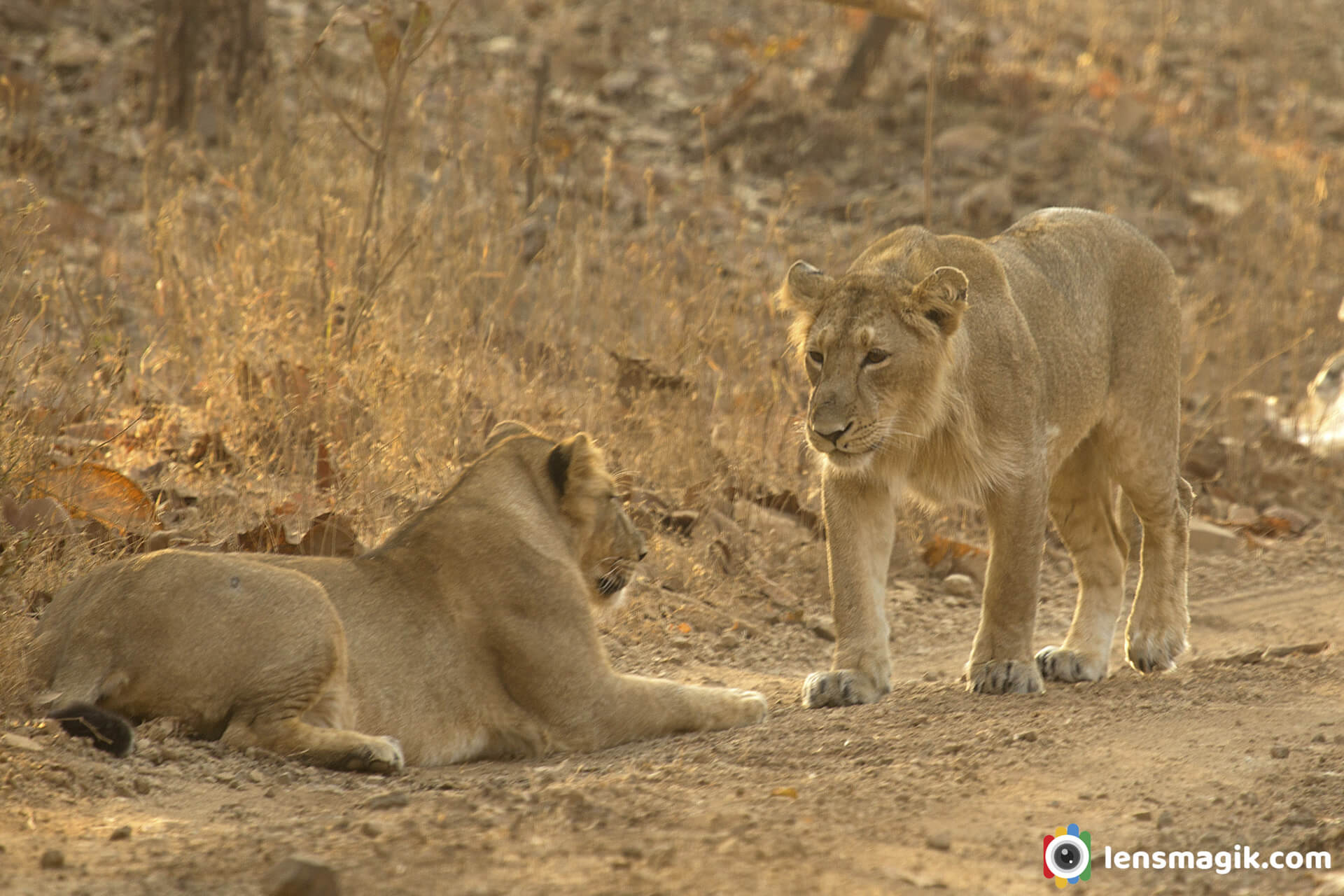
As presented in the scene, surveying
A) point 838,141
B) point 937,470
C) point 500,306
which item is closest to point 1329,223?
point 838,141

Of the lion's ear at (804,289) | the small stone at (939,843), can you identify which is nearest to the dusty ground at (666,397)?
the small stone at (939,843)

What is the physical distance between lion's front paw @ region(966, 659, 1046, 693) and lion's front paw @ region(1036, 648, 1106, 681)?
470mm

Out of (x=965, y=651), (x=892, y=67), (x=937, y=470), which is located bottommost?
(x=965, y=651)

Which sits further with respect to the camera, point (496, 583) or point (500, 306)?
point (500, 306)

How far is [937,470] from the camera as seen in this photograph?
5.54 metres

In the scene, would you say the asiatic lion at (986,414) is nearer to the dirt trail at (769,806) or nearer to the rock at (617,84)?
the dirt trail at (769,806)

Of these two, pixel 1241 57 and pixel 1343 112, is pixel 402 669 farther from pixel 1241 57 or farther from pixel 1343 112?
pixel 1241 57

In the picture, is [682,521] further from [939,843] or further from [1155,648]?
[939,843]

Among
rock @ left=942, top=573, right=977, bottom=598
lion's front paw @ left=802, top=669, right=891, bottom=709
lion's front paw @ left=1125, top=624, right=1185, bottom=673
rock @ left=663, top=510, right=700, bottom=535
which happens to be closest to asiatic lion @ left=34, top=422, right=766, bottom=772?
lion's front paw @ left=802, top=669, right=891, bottom=709

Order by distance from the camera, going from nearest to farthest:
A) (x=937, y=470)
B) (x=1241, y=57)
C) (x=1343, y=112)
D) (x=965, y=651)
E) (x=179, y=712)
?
(x=179, y=712) → (x=937, y=470) → (x=965, y=651) → (x=1343, y=112) → (x=1241, y=57)

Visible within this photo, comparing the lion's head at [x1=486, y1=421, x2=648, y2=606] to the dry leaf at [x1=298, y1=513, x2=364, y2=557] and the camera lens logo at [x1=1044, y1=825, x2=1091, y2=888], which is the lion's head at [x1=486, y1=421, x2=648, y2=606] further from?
the camera lens logo at [x1=1044, y1=825, x2=1091, y2=888]

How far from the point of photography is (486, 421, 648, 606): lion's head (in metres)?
5.11

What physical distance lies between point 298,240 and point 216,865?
17.5ft

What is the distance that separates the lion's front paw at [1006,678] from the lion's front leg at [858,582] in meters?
0.34
